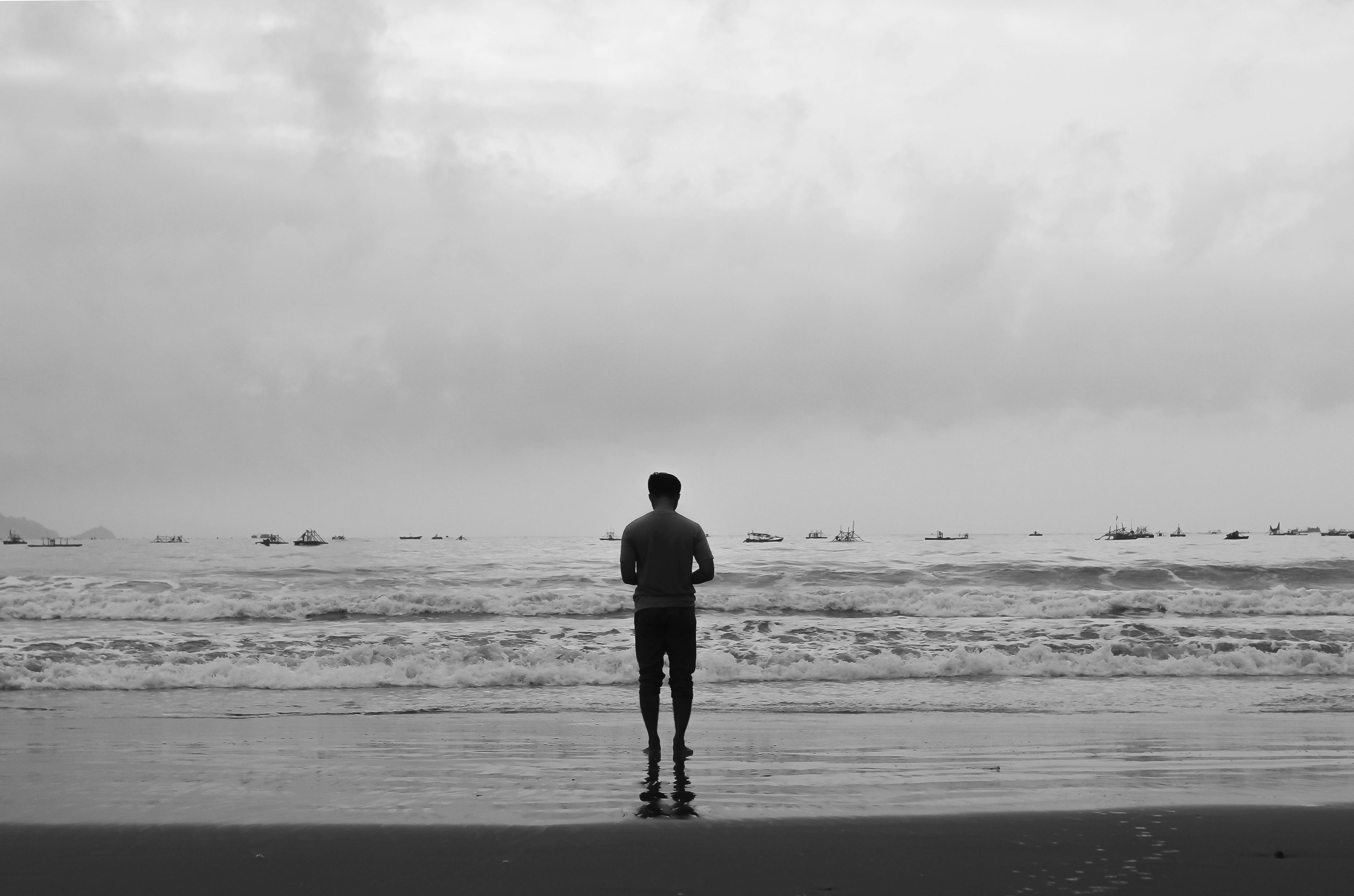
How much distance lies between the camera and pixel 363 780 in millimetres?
6586

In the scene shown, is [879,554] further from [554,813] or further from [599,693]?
[554,813]

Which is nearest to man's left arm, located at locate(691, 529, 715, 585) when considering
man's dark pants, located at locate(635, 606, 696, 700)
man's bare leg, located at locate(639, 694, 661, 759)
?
man's dark pants, located at locate(635, 606, 696, 700)

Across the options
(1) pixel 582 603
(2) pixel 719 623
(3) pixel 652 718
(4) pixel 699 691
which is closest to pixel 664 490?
(3) pixel 652 718

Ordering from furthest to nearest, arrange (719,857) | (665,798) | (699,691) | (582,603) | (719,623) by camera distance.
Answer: (582,603)
(719,623)
(699,691)
(665,798)
(719,857)

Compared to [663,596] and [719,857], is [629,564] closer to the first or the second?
[663,596]

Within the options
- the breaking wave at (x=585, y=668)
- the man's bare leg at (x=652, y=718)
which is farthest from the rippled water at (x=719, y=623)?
the man's bare leg at (x=652, y=718)

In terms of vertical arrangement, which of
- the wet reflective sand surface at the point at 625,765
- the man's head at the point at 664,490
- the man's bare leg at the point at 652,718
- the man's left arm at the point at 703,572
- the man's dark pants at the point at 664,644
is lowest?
the wet reflective sand surface at the point at 625,765

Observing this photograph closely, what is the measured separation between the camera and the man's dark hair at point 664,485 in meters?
7.04

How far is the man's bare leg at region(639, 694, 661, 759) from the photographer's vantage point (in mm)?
6840

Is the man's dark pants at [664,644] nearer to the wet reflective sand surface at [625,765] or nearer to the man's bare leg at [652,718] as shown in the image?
the man's bare leg at [652,718]

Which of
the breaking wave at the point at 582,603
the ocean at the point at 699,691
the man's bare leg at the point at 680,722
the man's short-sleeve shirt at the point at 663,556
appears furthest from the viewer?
the breaking wave at the point at 582,603

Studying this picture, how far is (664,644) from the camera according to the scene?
6832 mm

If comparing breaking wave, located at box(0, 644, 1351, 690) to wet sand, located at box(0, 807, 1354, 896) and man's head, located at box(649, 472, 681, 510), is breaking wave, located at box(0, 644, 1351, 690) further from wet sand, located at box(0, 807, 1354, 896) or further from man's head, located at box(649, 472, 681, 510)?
wet sand, located at box(0, 807, 1354, 896)

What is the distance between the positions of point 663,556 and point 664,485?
1.81 feet
